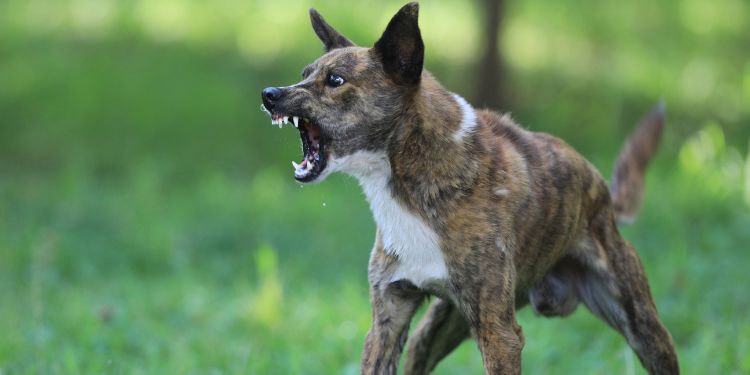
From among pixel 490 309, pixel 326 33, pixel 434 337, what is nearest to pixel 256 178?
pixel 434 337

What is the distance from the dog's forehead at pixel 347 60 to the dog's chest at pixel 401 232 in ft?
1.17

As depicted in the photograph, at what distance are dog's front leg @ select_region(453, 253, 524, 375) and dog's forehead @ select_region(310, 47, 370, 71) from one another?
35.5 inches

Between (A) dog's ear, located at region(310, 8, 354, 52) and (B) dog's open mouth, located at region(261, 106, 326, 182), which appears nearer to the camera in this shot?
(B) dog's open mouth, located at region(261, 106, 326, 182)

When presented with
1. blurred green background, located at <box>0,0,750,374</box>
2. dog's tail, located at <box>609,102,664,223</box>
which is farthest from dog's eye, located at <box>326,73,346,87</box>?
dog's tail, located at <box>609,102,664,223</box>

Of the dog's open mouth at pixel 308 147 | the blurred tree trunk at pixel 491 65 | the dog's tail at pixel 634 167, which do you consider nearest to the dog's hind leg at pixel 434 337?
the dog's open mouth at pixel 308 147

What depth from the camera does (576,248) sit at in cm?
519

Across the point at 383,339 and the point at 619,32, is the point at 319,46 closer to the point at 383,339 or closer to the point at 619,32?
the point at 619,32

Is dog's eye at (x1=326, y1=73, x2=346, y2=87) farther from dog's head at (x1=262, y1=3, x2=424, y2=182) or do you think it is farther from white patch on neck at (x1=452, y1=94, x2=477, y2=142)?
white patch on neck at (x1=452, y1=94, x2=477, y2=142)

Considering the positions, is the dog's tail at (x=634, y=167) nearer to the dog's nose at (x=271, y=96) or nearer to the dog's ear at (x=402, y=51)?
the dog's ear at (x=402, y=51)

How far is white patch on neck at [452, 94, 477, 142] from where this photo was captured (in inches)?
182

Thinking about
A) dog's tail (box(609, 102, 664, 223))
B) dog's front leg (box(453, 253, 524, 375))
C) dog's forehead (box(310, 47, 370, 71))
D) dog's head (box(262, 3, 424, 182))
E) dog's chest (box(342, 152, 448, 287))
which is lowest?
dog's tail (box(609, 102, 664, 223))

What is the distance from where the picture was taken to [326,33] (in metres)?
5.04

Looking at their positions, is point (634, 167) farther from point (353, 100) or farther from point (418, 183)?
point (353, 100)

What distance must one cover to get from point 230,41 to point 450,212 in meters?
9.51
